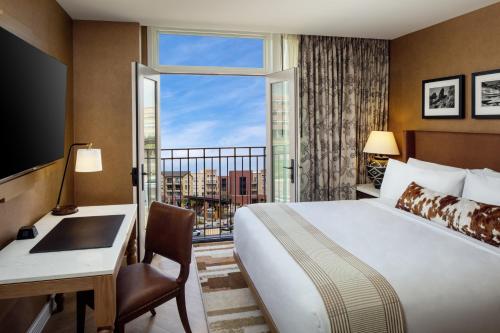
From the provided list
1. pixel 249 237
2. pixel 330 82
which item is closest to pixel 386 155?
pixel 330 82

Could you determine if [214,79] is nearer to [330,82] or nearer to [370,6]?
[330,82]

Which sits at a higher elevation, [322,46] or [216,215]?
[322,46]

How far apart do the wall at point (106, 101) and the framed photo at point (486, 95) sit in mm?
3281

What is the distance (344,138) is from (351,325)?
334 centimetres

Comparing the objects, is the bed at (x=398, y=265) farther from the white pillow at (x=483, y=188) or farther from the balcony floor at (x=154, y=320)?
the balcony floor at (x=154, y=320)

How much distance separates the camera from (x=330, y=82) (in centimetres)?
464

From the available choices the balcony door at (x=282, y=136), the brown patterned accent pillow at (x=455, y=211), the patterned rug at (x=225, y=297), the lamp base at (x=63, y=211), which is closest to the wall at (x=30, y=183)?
the lamp base at (x=63, y=211)

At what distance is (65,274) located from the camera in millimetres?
1706

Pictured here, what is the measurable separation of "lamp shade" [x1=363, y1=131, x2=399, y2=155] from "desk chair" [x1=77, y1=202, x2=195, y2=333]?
282cm

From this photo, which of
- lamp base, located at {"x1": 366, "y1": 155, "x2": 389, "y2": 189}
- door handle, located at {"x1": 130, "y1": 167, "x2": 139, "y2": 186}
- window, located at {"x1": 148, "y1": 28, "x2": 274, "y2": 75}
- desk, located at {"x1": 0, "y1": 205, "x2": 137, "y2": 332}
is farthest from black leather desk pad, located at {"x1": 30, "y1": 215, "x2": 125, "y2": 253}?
lamp base, located at {"x1": 366, "y1": 155, "x2": 389, "y2": 189}

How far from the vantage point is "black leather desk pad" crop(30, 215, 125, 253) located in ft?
6.71

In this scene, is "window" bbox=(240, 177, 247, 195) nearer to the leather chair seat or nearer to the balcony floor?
the balcony floor

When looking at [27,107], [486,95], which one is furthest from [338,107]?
[27,107]

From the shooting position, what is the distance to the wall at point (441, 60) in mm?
3420
